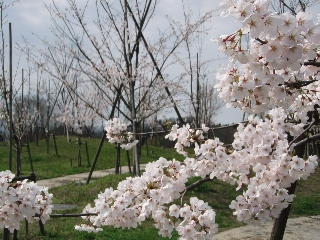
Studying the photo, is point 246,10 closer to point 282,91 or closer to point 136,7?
point 282,91

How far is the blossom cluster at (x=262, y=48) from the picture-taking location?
4.86 ft

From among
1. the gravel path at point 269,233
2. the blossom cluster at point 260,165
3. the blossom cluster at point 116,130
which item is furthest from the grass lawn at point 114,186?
the blossom cluster at point 260,165

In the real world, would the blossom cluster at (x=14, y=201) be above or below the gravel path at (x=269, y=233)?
above

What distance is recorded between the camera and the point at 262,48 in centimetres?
158

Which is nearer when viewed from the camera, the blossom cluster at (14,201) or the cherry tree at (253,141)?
the cherry tree at (253,141)

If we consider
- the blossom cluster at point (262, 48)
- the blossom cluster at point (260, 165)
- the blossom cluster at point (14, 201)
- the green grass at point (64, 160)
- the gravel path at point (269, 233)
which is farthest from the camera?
the green grass at point (64, 160)

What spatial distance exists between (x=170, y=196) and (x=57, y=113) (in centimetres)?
2762

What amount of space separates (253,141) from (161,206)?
73 centimetres

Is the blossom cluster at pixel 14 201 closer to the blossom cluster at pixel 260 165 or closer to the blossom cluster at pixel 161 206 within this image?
the blossom cluster at pixel 161 206

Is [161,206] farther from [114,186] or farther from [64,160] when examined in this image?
[64,160]

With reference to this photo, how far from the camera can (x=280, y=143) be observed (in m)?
2.22

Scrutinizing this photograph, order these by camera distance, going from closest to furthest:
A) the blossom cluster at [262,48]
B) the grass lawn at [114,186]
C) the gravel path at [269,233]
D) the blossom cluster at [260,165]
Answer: the blossom cluster at [262,48]
the blossom cluster at [260,165]
the gravel path at [269,233]
the grass lawn at [114,186]

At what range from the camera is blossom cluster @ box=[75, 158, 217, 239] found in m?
→ 2.24

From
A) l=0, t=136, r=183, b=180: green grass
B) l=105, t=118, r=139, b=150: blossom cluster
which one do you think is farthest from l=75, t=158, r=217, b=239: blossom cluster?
l=0, t=136, r=183, b=180: green grass
